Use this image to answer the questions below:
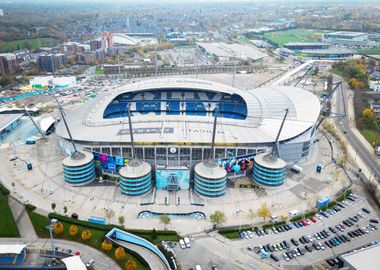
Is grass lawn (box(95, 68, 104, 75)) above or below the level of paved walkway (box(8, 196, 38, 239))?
above

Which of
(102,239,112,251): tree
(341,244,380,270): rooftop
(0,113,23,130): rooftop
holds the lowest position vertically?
(102,239,112,251): tree

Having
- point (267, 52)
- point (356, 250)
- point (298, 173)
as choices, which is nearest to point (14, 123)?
point (298, 173)

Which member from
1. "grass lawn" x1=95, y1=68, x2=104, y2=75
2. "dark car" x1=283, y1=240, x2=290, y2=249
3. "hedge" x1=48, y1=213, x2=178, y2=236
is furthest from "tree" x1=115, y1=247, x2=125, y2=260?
"grass lawn" x1=95, y1=68, x2=104, y2=75

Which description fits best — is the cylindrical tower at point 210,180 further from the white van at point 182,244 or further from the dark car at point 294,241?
the dark car at point 294,241

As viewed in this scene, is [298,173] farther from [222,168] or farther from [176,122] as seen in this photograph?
[176,122]

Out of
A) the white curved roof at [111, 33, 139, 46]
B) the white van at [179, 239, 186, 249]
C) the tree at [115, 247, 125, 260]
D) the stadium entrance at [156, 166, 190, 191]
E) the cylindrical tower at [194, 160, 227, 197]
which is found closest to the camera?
the tree at [115, 247, 125, 260]

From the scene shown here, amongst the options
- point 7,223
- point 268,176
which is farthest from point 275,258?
point 7,223

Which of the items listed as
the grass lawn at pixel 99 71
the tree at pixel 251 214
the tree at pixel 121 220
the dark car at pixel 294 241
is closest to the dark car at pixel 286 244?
the dark car at pixel 294 241

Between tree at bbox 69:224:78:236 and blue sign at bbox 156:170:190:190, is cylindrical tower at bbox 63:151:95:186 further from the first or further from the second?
tree at bbox 69:224:78:236
